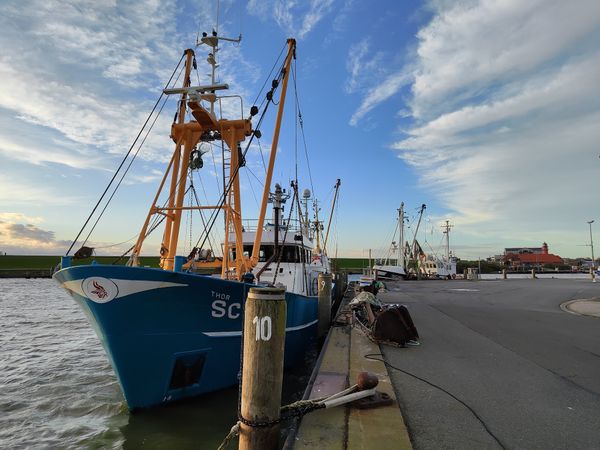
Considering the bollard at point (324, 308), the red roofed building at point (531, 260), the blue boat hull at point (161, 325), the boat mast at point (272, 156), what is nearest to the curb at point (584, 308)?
the bollard at point (324, 308)

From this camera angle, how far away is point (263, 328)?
A: 384 centimetres

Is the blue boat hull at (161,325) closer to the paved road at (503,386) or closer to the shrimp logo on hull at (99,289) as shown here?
the shrimp logo on hull at (99,289)

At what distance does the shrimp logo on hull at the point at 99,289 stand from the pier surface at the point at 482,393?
3.68 meters

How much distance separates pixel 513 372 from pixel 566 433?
2336 millimetres

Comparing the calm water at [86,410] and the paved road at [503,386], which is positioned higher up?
the paved road at [503,386]

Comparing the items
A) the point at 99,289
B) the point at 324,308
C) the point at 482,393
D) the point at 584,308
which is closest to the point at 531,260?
the point at 584,308

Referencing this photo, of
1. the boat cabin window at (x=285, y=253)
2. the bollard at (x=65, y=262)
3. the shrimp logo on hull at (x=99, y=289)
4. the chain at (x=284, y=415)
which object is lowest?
the chain at (x=284, y=415)

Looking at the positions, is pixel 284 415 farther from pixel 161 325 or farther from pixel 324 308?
pixel 324 308

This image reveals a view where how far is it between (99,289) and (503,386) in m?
6.41

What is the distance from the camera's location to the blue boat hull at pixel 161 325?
5.98 meters

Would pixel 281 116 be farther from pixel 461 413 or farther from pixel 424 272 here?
pixel 424 272

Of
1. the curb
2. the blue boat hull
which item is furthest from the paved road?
the curb

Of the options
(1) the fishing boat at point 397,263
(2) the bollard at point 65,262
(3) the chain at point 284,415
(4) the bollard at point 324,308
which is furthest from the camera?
(1) the fishing boat at point 397,263

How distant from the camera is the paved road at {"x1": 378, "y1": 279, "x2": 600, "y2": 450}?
3.91 metres
